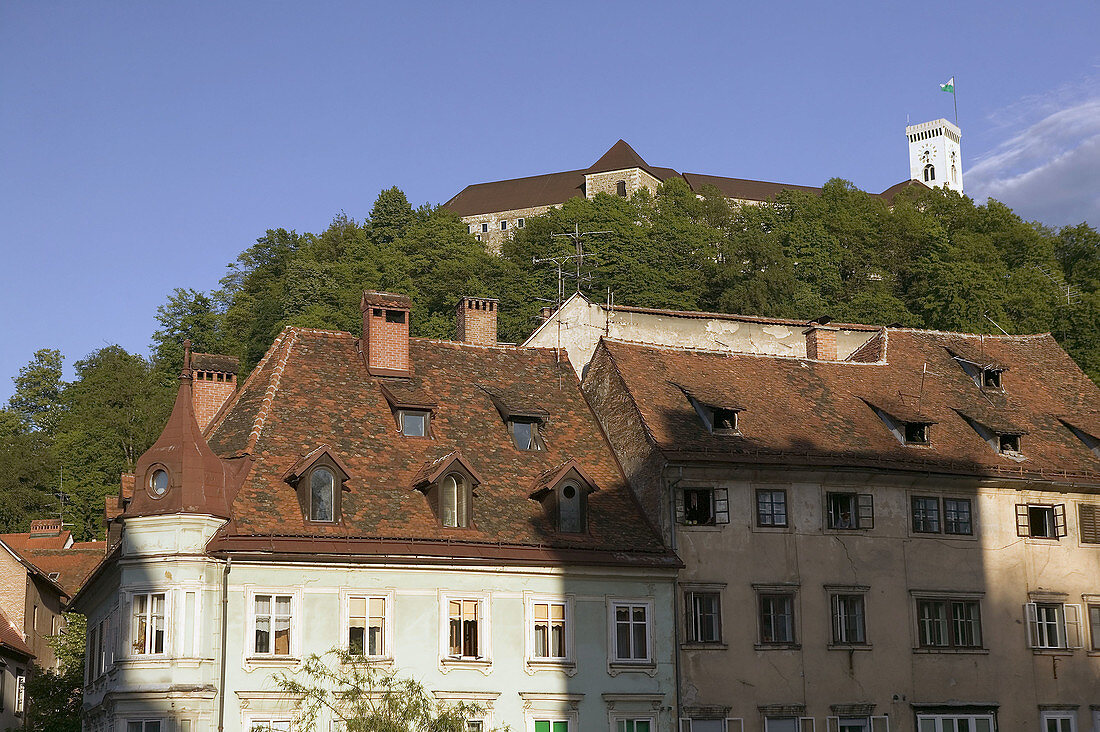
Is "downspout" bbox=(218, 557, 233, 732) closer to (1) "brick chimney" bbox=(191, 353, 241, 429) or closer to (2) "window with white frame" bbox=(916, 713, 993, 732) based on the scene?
(1) "brick chimney" bbox=(191, 353, 241, 429)

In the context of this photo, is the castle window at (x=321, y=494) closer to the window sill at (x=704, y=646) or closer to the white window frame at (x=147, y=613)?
the white window frame at (x=147, y=613)

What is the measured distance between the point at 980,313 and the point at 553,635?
1866 inches

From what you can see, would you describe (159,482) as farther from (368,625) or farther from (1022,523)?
(1022,523)

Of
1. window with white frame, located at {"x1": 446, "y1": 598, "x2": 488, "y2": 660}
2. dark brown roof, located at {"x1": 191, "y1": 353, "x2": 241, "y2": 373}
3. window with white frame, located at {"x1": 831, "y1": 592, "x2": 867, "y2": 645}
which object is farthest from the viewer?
dark brown roof, located at {"x1": 191, "y1": 353, "x2": 241, "y2": 373}

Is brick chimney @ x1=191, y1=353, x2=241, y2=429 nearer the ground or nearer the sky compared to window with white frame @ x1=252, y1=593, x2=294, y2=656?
nearer the sky

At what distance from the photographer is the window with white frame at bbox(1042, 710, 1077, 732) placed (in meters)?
41.6

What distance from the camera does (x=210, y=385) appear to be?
4450 centimetres

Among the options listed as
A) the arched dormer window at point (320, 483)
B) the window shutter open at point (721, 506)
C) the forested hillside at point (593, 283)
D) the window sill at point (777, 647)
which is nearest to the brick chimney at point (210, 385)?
the arched dormer window at point (320, 483)

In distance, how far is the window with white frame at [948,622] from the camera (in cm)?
4134

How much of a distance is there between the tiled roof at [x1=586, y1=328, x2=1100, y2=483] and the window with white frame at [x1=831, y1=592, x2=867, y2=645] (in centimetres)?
388

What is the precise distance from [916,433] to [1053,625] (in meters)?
6.94

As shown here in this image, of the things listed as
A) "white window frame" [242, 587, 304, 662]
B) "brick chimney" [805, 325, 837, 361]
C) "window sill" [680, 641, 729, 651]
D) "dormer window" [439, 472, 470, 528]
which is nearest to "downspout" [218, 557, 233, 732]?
"white window frame" [242, 587, 304, 662]

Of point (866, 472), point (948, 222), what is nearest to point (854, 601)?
point (866, 472)

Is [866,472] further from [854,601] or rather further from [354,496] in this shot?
[354,496]
